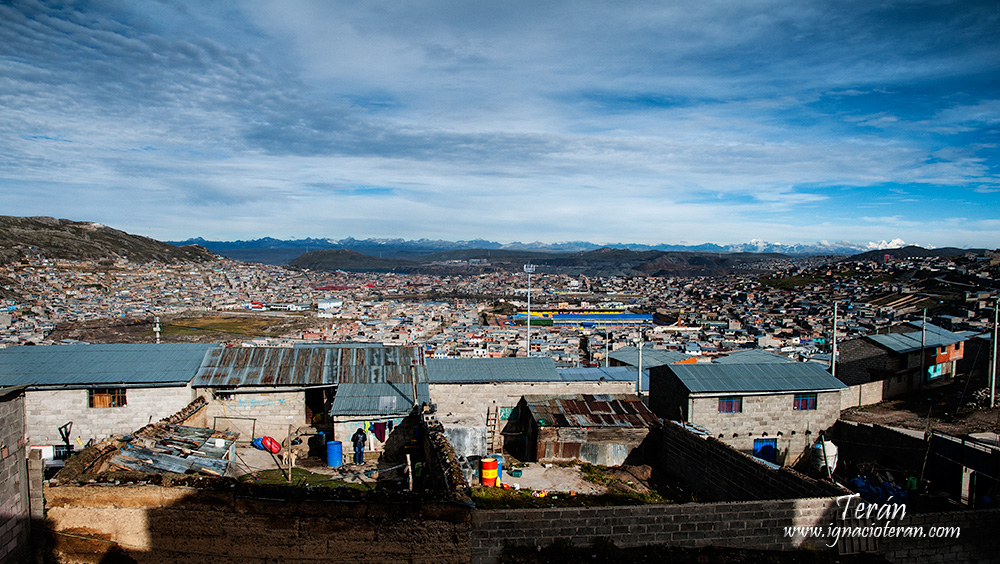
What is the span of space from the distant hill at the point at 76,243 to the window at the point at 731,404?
12866 cm

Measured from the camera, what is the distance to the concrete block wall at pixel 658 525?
305 inches

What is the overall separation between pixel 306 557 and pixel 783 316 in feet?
301

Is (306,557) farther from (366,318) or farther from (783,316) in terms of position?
(783,316)

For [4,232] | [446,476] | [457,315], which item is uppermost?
[4,232]

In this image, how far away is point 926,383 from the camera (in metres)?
22.4

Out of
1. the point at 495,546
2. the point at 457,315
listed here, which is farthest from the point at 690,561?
the point at 457,315

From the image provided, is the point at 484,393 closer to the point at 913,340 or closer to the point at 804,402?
the point at 804,402

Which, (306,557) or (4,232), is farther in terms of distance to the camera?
(4,232)

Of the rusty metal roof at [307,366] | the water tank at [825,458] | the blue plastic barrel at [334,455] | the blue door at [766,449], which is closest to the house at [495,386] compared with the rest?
the rusty metal roof at [307,366]

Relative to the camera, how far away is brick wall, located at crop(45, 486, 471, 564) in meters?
7.77

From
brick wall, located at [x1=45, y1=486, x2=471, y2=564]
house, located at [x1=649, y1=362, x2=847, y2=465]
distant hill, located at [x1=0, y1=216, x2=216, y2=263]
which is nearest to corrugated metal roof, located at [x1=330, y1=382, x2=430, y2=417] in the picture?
brick wall, located at [x1=45, y1=486, x2=471, y2=564]

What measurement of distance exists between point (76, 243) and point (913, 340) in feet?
522

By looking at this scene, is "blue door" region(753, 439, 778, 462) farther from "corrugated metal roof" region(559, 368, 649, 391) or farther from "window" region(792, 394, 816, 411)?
"corrugated metal roof" region(559, 368, 649, 391)

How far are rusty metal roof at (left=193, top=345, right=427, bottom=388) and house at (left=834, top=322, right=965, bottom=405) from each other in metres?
16.1
